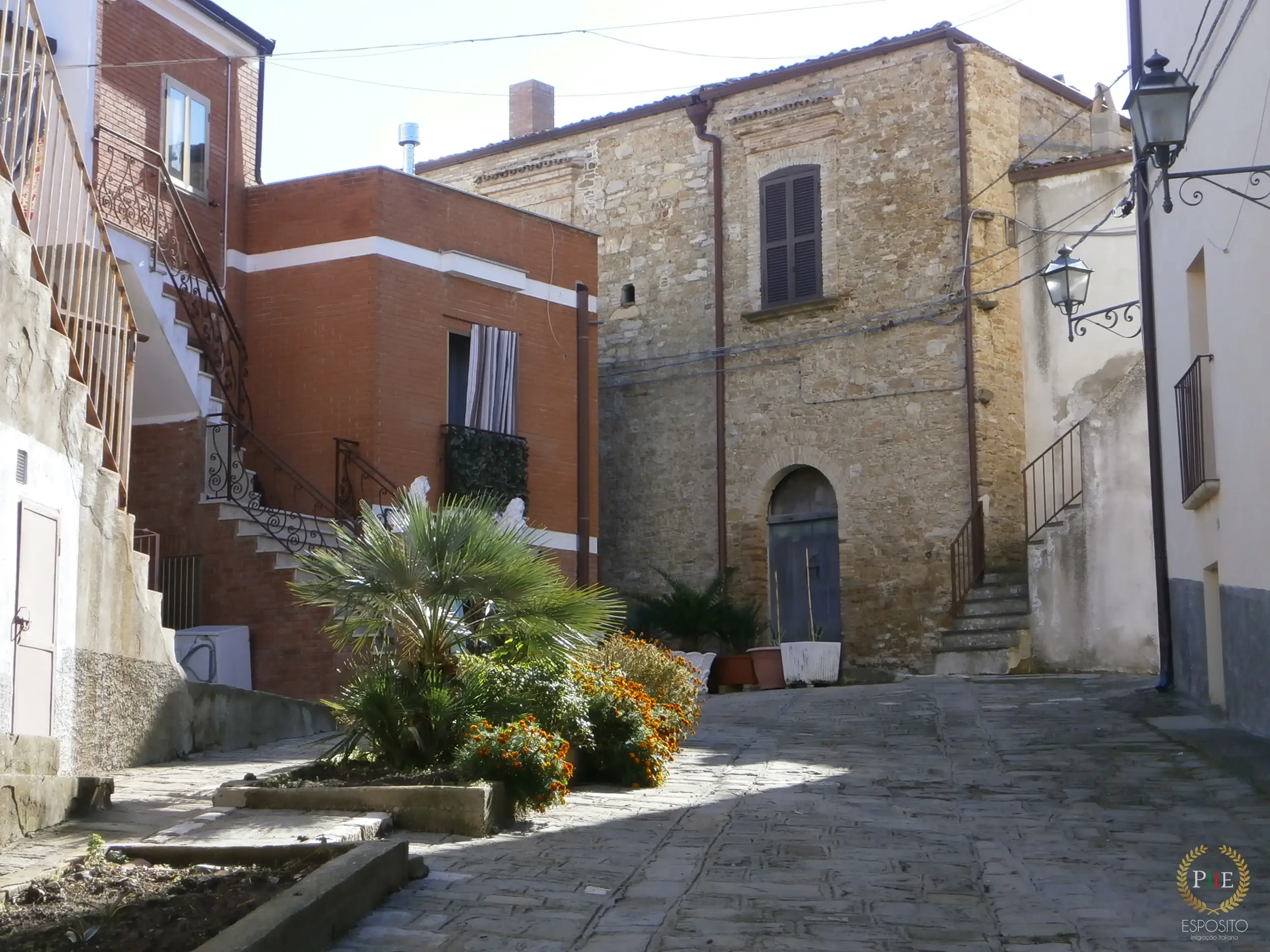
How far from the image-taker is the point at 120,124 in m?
15.6

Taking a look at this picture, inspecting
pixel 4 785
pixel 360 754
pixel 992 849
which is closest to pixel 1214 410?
pixel 992 849

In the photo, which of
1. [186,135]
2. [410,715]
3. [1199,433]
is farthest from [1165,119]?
[186,135]

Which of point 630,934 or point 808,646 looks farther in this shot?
point 808,646

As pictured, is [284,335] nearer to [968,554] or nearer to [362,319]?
[362,319]

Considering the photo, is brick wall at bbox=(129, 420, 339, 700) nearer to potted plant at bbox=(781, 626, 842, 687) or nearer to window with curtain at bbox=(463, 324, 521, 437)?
window with curtain at bbox=(463, 324, 521, 437)

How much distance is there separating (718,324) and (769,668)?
5272mm

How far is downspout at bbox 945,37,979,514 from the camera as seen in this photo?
1855cm

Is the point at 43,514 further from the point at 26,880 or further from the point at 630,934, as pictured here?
the point at 630,934

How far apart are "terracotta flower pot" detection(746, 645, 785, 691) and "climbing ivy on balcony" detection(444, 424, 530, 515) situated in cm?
331

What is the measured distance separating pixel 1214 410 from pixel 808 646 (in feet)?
25.0

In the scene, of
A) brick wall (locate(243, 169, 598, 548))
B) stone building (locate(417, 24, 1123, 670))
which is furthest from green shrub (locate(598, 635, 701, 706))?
stone building (locate(417, 24, 1123, 670))

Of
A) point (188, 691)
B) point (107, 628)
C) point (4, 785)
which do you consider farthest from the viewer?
point (188, 691)

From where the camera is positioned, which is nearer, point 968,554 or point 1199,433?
point 1199,433

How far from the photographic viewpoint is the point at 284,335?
17.0 meters
